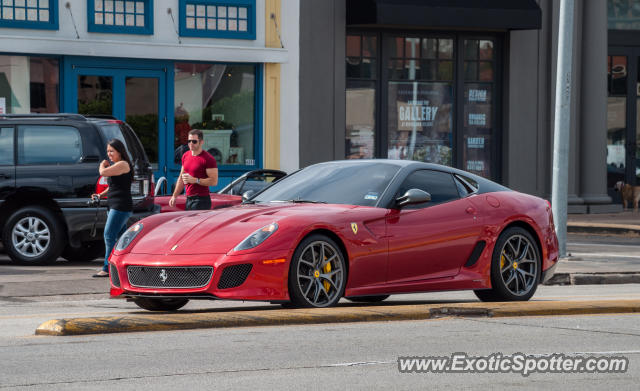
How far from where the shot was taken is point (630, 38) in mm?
29312

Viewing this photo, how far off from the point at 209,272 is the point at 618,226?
15.5m

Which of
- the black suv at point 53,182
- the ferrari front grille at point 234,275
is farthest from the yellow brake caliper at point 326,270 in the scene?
the black suv at point 53,182

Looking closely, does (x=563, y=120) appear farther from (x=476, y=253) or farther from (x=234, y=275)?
(x=234, y=275)

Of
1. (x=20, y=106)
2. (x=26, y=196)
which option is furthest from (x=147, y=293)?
(x=20, y=106)

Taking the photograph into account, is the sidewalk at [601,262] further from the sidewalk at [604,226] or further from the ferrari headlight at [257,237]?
the ferrari headlight at [257,237]

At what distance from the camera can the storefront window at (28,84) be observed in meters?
22.1

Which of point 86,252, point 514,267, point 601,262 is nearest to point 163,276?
point 514,267

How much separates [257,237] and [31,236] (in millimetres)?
6719

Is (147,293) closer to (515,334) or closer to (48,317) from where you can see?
(48,317)

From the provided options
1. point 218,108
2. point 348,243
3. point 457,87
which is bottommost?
point 348,243

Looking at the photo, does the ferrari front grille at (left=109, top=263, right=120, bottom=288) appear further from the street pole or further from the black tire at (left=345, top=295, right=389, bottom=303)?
the street pole

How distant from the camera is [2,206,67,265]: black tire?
15.4 metres

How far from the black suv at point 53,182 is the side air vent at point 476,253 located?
6127 mm

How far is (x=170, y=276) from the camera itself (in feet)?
31.5
